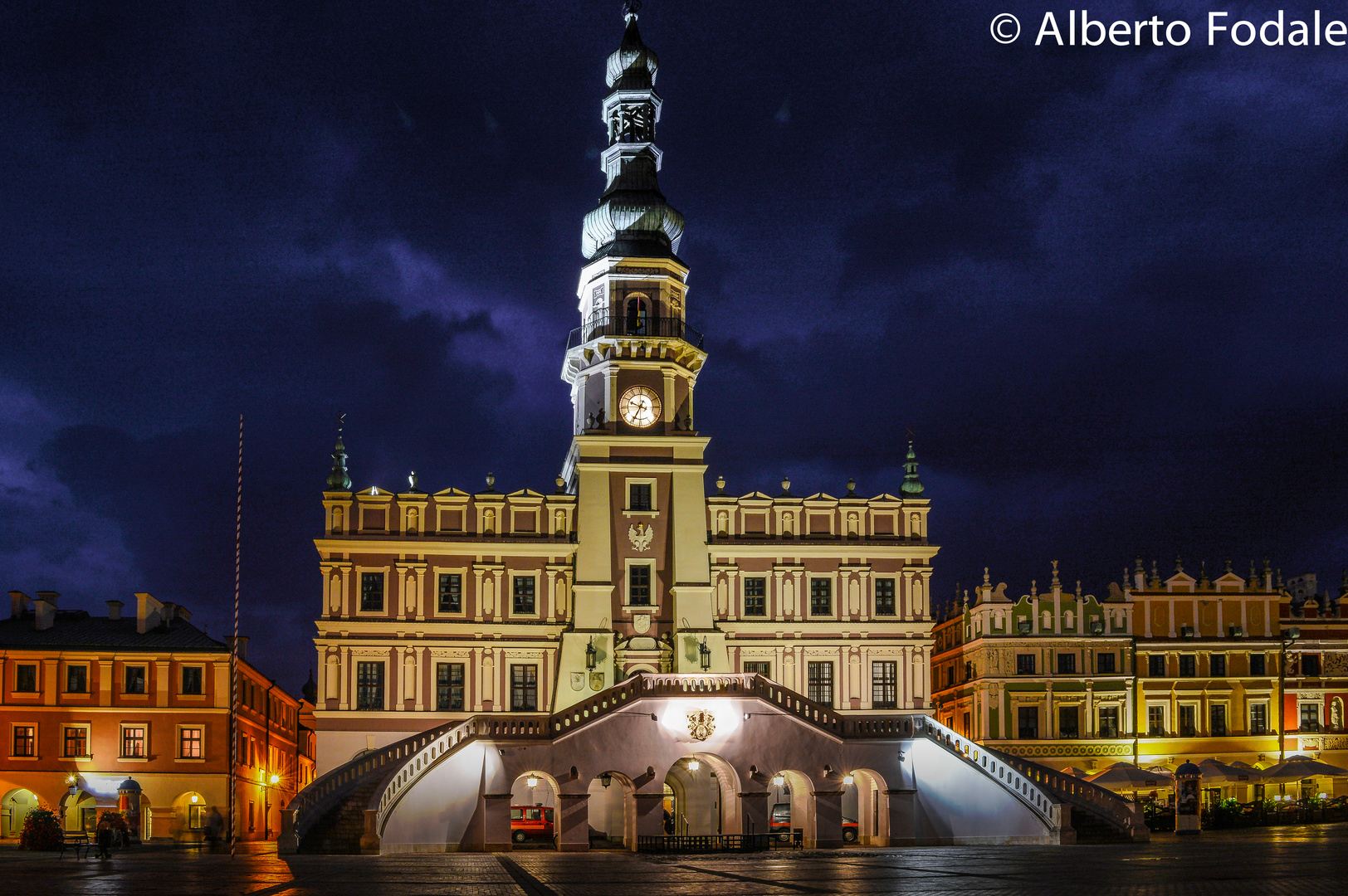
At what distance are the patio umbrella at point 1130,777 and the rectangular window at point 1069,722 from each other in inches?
259

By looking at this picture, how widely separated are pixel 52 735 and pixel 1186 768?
44.4 metres

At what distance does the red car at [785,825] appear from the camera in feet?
187

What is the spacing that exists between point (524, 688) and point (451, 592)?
4.90m

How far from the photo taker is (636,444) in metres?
65.6

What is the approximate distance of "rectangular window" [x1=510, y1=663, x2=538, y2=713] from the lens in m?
63.5

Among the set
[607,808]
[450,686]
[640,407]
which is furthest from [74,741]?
[640,407]

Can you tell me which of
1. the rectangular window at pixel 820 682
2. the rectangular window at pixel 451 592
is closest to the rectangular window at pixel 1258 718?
the rectangular window at pixel 820 682

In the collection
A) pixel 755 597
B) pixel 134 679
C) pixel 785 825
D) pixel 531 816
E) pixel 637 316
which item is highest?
pixel 637 316

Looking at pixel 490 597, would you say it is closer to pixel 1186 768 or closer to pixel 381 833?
pixel 381 833

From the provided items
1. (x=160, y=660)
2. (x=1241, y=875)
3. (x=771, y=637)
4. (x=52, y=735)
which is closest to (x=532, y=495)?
(x=771, y=637)

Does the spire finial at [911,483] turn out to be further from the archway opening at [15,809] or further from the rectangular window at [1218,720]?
the archway opening at [15,809]

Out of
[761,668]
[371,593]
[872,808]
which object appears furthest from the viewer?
[761,668]

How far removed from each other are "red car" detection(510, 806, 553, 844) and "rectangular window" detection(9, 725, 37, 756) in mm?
20867

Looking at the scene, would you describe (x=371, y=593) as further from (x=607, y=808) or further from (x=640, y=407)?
(x=640, y=407)
